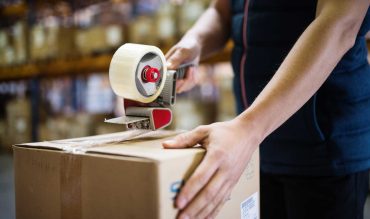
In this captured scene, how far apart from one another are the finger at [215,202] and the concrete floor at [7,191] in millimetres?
1851

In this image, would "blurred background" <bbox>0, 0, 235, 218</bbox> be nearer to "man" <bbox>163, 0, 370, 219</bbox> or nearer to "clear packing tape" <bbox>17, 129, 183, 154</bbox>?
"man" <bbox>163, 0, 370, 219</bbox>

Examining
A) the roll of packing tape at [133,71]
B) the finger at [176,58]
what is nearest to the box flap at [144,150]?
the roll of packing tape at [133,71]

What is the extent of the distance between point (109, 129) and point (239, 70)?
92.7 inches

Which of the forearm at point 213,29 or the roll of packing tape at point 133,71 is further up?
the forearm at point 213,29

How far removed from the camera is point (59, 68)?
3.78m

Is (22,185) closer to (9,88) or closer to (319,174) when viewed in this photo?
(319,174)

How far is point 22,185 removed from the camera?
82cm

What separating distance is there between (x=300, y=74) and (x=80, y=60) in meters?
3.12

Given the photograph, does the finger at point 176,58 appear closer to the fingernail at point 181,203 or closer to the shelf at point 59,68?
the fingernail at point 181,203

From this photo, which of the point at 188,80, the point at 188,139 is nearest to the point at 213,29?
the point at 188,80

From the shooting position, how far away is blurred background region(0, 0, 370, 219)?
2.84 m

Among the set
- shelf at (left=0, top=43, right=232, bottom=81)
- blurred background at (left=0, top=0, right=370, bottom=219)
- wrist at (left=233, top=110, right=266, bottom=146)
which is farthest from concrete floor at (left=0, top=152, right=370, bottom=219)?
wrist at (left=233, top=110, right=266, bottom=146)

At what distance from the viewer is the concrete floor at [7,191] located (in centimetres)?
236

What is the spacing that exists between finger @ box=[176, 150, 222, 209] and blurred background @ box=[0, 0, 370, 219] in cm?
194
